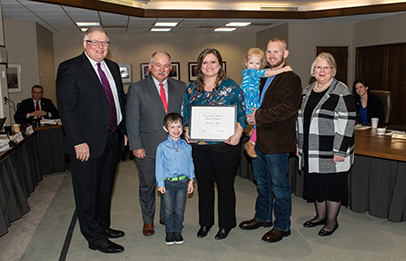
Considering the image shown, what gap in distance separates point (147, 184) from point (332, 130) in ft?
5.98

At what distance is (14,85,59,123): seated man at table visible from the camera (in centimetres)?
640

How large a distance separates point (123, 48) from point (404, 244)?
9783 millimetres

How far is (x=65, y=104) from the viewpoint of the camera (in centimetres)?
271

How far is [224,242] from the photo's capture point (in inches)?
127

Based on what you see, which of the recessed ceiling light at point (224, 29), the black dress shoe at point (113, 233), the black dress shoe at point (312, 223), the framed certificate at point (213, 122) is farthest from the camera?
the recessed ceiling light at point (224, 29)

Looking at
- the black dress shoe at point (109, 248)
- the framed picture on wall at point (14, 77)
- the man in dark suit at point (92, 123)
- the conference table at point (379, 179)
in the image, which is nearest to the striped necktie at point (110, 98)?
the man in dark suit at point (92, 123)

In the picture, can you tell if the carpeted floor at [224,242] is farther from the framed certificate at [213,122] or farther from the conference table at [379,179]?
the framed certificate at [213,122]

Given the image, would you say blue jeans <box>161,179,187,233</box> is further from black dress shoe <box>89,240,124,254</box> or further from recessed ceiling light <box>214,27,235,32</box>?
recessed ceiling light <box>214,27,235,32</box>

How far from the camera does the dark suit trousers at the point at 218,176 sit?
3.04 meters

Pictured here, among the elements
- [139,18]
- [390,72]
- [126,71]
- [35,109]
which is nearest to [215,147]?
[35,109]

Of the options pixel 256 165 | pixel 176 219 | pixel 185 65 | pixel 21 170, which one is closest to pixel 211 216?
pixel 176 219

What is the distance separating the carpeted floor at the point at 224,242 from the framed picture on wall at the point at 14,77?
16.3 ft

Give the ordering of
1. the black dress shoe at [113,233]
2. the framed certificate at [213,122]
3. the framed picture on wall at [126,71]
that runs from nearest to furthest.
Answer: the framed certificate at [213,122] < the black dress shoe at [113,233] < the framed picture on wall at [126,71]

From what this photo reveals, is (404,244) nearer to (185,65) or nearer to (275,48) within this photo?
(275,48)
